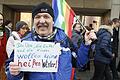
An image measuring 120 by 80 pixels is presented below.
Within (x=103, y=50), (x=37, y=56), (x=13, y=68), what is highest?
(x=37, y=56)

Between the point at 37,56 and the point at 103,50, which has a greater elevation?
the point at 37,56

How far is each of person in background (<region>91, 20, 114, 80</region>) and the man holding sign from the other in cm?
532

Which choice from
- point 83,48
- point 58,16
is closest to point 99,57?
point 58,16

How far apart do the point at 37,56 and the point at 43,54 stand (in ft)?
0.21

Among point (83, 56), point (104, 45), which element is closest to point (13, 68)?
point (83, 56)

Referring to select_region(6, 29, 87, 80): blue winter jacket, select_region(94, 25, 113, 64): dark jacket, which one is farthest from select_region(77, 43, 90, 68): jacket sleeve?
select_region(94, 25, 113, 64): dark jacket

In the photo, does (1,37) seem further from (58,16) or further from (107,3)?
(107,3)

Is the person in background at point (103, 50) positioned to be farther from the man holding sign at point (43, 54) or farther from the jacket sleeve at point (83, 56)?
the man holding sign at point (43, 54)

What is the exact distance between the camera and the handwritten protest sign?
3859 mm

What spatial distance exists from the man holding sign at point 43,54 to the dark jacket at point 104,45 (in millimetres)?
5309

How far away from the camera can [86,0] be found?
16062 mm

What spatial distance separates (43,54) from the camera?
3.95m

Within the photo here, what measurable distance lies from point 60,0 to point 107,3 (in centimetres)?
1018

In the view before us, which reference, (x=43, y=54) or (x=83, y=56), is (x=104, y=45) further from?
(x=43, y=54)
